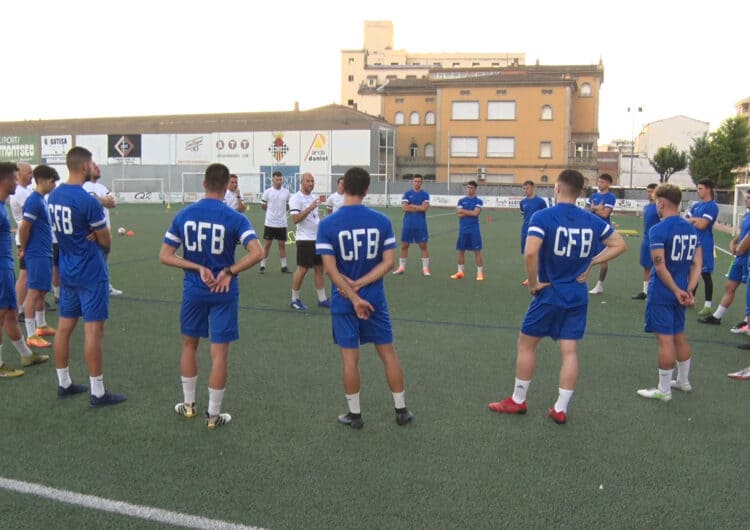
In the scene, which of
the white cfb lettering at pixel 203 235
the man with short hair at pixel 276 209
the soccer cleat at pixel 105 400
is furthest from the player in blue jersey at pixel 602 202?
the soccer cleat at pixel 105 400

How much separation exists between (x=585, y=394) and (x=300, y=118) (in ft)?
173

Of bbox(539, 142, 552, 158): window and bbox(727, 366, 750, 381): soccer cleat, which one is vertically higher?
bbox(539, 142, 552, 158): window

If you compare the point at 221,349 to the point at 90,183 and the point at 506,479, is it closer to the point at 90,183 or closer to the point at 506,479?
the point at 506,479

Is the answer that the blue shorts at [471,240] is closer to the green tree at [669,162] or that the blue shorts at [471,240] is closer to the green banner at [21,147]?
the green tree at [669,162]

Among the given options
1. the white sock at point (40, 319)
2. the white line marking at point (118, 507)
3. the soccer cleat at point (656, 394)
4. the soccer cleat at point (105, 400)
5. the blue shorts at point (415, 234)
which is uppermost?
the blue shorts at point (415, 234)

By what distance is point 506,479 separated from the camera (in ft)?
12.7

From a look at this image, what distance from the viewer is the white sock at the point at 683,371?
5555 millimetres

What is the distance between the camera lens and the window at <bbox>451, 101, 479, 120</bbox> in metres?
62.5

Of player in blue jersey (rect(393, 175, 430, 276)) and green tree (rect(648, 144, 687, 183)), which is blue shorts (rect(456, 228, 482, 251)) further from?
green tree (rect(648, 144, 687, 183))

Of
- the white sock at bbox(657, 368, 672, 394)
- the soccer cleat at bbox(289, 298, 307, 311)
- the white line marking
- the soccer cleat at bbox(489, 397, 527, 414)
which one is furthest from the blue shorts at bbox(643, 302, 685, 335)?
the soccer cleat at bbox(289, 298, 307, 311)

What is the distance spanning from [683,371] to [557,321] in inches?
64.0

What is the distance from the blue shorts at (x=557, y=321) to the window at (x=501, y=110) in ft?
197

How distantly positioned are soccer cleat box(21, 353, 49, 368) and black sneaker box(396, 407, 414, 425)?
3.79 meters

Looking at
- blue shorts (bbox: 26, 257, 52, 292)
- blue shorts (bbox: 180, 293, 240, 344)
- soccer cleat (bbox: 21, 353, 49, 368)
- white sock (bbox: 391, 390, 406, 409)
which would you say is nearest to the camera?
blue shorts (bbox: 180, 293, 240, 344)
